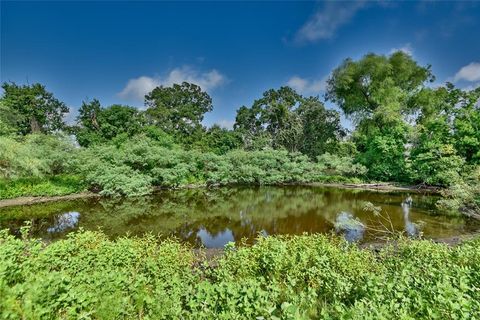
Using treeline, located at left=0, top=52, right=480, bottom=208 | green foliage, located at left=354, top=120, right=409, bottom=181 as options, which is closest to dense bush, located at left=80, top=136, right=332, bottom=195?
treeline, located at left=0, top=52, right=480, bottom=208

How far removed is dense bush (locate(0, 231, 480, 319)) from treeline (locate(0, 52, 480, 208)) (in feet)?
35.3

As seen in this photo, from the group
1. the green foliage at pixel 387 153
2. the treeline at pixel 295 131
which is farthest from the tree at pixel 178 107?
the green foliage at pixel 387 153

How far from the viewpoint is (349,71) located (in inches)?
993

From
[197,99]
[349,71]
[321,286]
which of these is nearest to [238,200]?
[321,286]

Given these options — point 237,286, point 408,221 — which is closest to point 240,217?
point 408,221

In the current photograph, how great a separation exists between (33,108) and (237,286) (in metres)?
39.1

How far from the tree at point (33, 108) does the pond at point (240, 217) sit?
23367mm

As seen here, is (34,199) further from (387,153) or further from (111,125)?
(387,153)

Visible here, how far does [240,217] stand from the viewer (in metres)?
12.6

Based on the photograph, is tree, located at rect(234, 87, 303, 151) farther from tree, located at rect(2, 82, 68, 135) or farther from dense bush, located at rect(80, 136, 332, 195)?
tree, located at rect(2, 82, 68, 135)

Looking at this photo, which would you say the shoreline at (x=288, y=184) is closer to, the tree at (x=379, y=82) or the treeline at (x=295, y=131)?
the treeline at (x=295, y=131)

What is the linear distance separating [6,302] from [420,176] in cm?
2248

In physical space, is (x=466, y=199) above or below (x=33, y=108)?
below

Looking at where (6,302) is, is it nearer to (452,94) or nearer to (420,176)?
(420,176)
